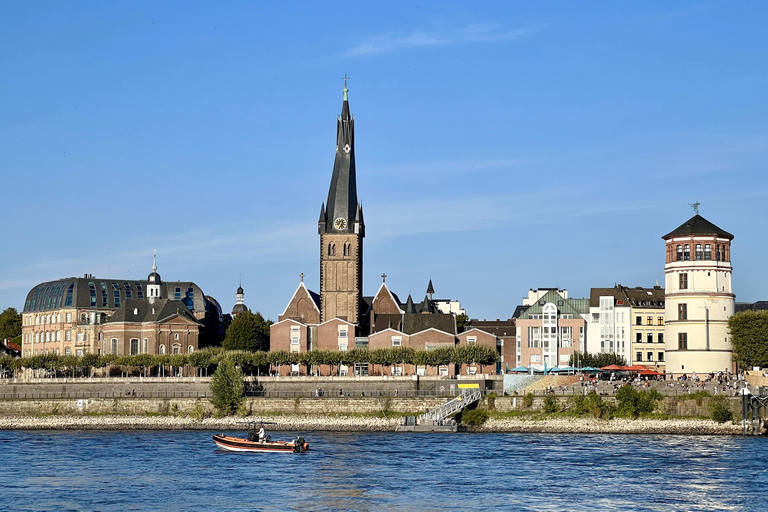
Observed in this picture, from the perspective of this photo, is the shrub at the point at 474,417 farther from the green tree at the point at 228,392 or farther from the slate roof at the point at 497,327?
the slate roof at the point at 497,327

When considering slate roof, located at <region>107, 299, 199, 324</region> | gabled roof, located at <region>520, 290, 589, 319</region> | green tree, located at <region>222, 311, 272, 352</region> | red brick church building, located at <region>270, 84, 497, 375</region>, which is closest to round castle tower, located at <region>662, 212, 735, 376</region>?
gabled roof, located at <region>520, 290, 589, 319</region>

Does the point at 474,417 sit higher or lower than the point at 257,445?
higher

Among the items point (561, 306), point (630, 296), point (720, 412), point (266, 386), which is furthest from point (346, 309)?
point (720, 412)

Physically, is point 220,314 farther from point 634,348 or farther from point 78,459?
point 78,459

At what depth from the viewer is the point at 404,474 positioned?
68812 mm

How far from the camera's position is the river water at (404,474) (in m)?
59.1

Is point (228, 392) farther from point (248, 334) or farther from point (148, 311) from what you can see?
point (148, 311)

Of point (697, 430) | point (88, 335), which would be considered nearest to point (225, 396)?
point (697, 430)

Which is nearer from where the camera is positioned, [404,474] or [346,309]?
[404,474]

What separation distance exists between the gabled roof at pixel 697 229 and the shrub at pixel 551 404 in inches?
956

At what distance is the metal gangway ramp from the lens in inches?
3930

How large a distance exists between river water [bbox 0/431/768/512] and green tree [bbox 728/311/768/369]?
25909 mm

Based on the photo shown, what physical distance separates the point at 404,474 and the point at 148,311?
95.6m

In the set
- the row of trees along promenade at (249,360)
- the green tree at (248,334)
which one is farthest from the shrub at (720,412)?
the green tree at (248,334)
